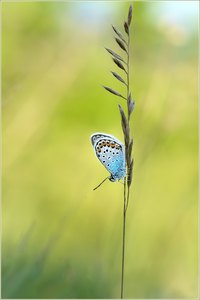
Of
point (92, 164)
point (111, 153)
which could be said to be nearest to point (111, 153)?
point (111, 153)

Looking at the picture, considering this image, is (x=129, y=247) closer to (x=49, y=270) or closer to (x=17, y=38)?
(x=49, y=270)

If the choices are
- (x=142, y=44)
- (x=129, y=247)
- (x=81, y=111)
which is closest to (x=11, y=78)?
(x=81, y=111)

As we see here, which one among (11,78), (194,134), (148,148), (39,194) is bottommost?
(39,194)
